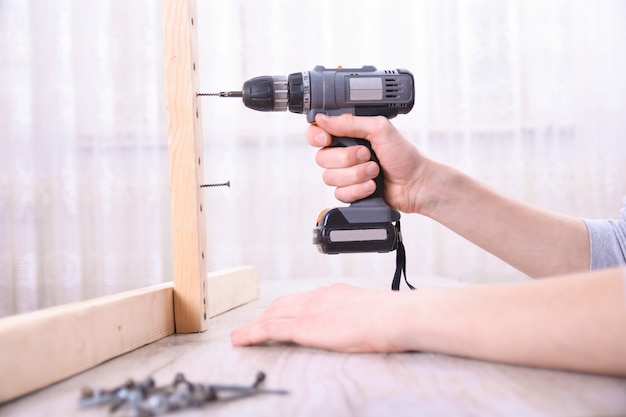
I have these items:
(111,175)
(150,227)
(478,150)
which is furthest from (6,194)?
(478,150)

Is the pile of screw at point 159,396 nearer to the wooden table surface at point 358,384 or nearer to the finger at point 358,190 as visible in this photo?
the wooden table surface at point 358,384

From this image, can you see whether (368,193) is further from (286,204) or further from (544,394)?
(286,204)

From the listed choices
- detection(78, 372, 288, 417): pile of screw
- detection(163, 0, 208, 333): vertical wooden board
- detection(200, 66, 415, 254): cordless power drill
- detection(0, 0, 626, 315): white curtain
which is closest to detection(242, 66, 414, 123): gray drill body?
detection(200, 66, 415, 254): cordless power drill

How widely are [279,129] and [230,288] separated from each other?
3.36ft

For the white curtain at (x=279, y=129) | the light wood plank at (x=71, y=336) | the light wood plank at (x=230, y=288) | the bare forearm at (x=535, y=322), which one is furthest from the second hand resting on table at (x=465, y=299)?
the white curtain at (x=279, y=129)

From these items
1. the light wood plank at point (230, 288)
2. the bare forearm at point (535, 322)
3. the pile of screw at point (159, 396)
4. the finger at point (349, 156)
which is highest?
the finger at point (349, 156)

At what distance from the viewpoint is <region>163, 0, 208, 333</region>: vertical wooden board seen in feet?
2.86

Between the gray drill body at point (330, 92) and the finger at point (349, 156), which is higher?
the gray drill body at point (330, 92)

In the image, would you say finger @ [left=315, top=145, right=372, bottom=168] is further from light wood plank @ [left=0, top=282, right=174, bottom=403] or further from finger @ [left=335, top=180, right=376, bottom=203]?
light wood plank @ [left=0, top=282, right=174, bottom=403]

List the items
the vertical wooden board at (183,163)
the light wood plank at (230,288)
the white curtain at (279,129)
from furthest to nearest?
the white curtain at (279,129)
the light wood plank at (230,288)
the vertical wooden board at (183,163)

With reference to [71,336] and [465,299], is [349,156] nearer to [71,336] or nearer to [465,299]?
[465,299]

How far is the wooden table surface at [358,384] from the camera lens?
44cm

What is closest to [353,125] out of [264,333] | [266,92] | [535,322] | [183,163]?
[266,92]

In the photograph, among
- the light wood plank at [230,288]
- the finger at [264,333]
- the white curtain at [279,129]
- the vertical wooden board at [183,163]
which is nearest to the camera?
the finger at [264,333]
